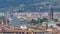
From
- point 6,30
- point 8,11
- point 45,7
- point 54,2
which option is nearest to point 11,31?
point 6,30

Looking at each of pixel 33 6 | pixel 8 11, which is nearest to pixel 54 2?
Answer: pixel 33 6

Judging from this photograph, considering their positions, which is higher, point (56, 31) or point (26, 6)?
point (26, 6)

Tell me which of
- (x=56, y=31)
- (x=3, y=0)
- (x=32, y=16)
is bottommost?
(x=56, y=31)

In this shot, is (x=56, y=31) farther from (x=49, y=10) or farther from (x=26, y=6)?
(x=26, y=6)

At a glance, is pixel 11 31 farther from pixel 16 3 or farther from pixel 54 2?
pixel 54 2

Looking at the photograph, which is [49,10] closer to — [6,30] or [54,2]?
[54,2]

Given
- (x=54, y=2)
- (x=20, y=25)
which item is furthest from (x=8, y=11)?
(x=54, y=2)

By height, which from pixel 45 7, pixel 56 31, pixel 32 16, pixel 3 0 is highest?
pixel 3 0

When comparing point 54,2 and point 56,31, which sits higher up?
point 54,2
